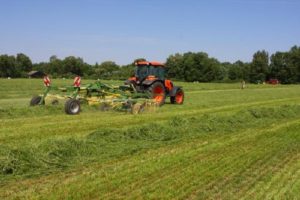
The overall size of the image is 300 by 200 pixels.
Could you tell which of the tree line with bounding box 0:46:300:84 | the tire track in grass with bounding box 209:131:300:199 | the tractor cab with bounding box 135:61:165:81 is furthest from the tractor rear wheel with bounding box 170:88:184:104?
the tree line with bounding box 0:46:300:84

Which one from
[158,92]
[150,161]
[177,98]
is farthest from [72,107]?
[150,161]

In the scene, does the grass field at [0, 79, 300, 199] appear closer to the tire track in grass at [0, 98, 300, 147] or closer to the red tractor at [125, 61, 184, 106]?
the tire track in grass at [0, 98, 300, 147]

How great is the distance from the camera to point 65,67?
103 metres

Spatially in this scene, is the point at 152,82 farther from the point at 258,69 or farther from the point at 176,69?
the point at 258,69

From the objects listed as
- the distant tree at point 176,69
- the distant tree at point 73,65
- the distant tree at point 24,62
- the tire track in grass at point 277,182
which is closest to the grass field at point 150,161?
the tire track in grass at point 277,182

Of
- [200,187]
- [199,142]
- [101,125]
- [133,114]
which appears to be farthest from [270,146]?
[133,114]

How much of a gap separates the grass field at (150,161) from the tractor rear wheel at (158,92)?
244 inches

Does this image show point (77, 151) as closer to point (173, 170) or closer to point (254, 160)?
point (173, 170)

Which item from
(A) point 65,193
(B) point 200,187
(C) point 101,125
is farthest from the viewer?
(C) point 101,125

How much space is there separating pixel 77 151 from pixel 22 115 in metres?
6.28

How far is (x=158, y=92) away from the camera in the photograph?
19.7 metres

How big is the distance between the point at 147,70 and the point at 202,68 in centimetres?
7267

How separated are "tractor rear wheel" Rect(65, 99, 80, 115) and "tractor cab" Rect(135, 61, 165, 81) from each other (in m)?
5.28

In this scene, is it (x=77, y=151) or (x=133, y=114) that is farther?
(x=133, y=114)
